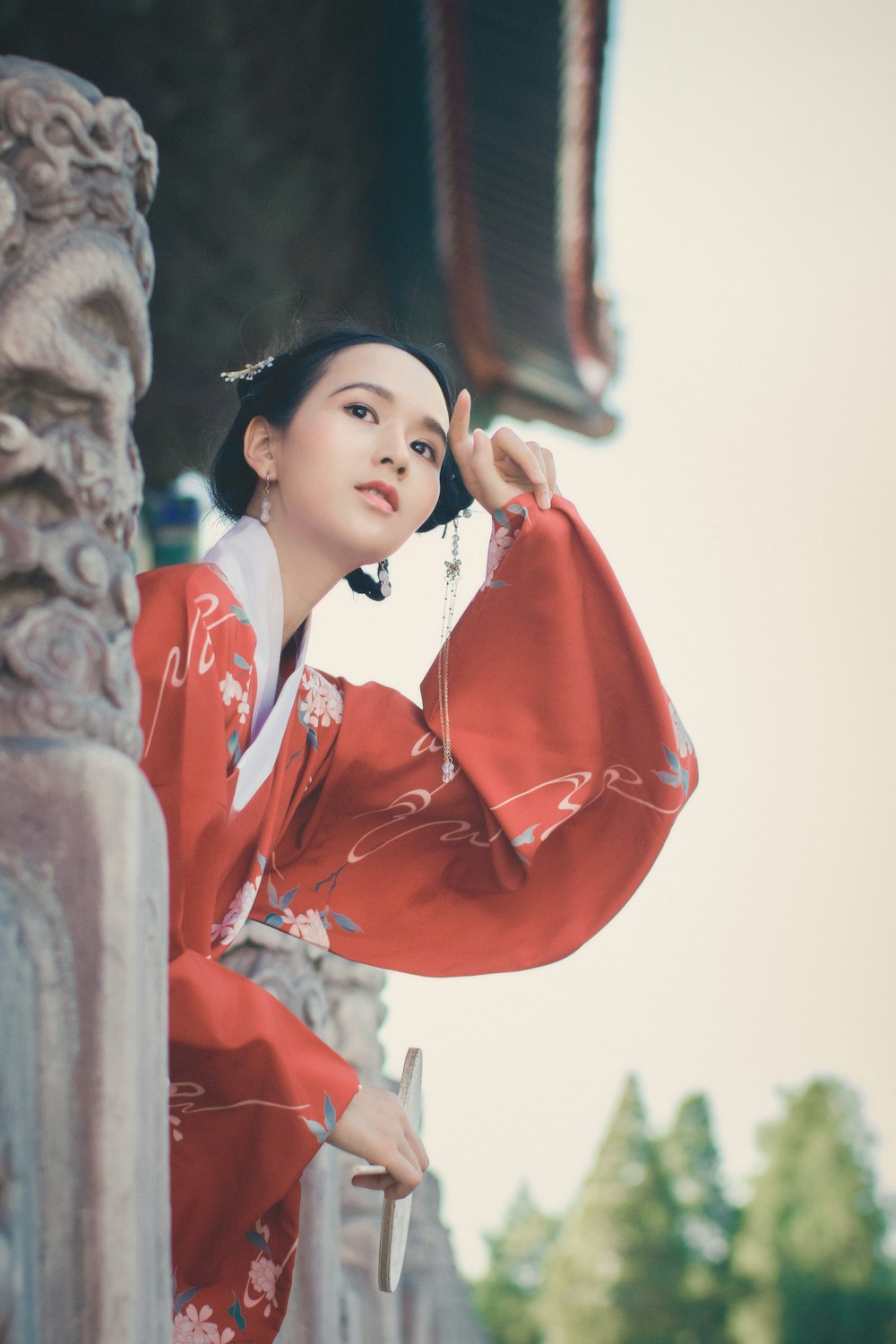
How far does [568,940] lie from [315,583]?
0.65 m

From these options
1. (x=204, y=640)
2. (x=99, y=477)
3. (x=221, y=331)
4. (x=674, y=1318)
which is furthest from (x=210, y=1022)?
(x=674, y=1318)

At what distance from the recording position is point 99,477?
4.28 feet

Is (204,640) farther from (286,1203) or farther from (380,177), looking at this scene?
(380,177)

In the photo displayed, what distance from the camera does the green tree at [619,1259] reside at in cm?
1516

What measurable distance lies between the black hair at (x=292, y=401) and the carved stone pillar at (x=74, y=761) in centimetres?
72

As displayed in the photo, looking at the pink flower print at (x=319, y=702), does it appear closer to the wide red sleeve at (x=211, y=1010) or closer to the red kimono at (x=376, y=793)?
the red kimono at (x=376, y=793)

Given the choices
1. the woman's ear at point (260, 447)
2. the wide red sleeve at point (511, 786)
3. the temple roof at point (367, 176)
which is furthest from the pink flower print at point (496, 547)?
the temple roof at point (367, 176)

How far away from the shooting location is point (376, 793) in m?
2.17

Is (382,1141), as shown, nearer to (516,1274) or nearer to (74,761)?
(74,761)

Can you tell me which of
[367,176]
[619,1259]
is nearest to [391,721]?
[367,176]

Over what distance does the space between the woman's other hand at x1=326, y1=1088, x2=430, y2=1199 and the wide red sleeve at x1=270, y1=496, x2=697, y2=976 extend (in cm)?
52

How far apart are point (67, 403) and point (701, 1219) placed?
16.7 m

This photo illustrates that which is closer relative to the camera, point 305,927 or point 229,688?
point 229,688

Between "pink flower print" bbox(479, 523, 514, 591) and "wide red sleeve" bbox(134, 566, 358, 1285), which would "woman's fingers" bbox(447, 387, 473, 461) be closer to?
"pink flower print" bbox(479, 523, 514, 591)
